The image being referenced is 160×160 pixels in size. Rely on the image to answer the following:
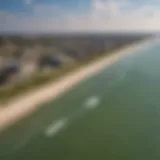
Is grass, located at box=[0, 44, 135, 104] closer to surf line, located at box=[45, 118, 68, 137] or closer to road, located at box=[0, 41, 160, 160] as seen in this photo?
road, located at box=[0, 41, 160, 160]

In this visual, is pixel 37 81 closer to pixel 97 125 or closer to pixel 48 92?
pixel 48 92

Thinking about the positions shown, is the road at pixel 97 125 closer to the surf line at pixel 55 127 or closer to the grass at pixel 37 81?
the surf line at pixel 55 127

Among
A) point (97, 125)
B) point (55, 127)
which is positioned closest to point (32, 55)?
point (55, 127)

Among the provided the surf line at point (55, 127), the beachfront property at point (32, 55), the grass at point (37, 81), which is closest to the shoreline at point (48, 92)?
the grass at point (37, 81)

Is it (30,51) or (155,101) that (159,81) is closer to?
(155,101)

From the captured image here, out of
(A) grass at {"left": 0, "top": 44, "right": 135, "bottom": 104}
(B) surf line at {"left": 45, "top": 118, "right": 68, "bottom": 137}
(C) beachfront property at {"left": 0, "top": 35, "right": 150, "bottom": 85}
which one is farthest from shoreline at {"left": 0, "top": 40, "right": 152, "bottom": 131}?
(B) surf line at {"left": 45, "top": 118, "right": 68, "bottom": 137}

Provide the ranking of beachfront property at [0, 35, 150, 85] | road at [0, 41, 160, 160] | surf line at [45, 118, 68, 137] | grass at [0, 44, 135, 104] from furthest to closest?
beachfront property at [0, 35, 150, 85]
grass at [0, 44, 135, 104]
surf line at [45, 118, 68, 137]
road at [0, 41, 160, 160]
